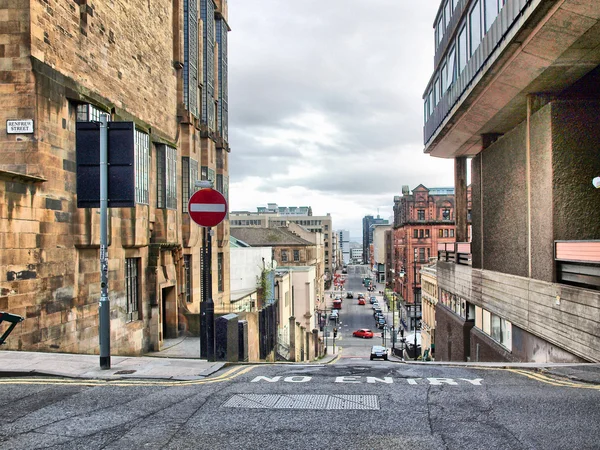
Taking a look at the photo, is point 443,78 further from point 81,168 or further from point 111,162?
point 81,168

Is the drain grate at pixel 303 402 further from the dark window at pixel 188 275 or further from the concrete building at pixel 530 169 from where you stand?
the dark window at pixel 188 275

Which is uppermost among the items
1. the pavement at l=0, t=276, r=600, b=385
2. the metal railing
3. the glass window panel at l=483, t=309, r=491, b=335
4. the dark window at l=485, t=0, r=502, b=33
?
the dark window at l=485, t=0, r=502, b=33

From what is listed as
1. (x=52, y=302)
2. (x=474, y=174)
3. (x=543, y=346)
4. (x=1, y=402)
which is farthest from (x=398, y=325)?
(x=1, y=402)

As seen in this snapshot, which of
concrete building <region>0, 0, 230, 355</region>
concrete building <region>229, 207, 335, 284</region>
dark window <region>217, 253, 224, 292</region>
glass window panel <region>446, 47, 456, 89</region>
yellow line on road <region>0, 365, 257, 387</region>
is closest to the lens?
yellow line on road <region>0, 365, 257, 387</region>

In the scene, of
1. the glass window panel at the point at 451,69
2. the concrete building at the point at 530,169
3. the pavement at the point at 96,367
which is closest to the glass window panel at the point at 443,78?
the concrete building at the point at 530,169

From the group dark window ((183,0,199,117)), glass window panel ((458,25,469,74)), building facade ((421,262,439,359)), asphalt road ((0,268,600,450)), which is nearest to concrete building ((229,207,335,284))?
building facade ((421,262,439,359))

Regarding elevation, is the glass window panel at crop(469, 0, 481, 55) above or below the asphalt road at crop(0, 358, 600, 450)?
above

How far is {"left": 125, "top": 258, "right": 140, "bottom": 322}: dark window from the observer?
17.2 metres

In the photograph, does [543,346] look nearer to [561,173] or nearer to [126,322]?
[561,173]

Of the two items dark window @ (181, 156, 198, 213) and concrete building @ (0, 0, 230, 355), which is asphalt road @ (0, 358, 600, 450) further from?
dark window @ (181, 156, 198, 213)

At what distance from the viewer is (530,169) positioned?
17.4 m

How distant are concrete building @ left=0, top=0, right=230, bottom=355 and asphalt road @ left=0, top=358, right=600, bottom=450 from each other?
14.3 feet

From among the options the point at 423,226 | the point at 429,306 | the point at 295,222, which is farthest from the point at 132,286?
the point at 295,222

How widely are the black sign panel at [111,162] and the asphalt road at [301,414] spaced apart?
10.6 feet
